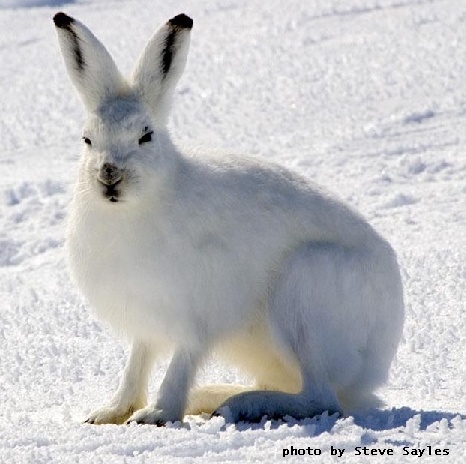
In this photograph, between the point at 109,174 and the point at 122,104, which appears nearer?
the point at 109,174

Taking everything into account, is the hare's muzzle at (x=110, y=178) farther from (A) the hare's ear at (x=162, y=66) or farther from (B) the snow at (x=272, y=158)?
(B) the snow at (x=272, y=158)

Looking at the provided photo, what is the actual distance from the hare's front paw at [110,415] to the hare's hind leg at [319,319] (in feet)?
1.64

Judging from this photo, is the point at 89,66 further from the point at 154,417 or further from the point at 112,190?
the point at 154,417

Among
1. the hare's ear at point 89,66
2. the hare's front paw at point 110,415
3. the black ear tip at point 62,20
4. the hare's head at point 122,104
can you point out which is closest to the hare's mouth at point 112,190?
the hare's head at point 122,104

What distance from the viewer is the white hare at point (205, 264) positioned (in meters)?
4.61

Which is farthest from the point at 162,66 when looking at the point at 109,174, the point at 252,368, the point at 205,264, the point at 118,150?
the point at 252,368

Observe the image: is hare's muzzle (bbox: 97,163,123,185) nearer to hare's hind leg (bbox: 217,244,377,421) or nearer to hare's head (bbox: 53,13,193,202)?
hare's head (bbox: 53,13,193,202)

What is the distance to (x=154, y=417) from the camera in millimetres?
4602

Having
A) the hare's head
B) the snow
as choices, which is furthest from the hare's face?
the snow

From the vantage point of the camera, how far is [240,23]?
12.4 metres

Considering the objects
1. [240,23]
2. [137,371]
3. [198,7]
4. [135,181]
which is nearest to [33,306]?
[137,371]

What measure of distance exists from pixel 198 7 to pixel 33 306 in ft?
22.0

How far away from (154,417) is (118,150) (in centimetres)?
97

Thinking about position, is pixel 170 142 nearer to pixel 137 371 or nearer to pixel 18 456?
pixel 137 371
